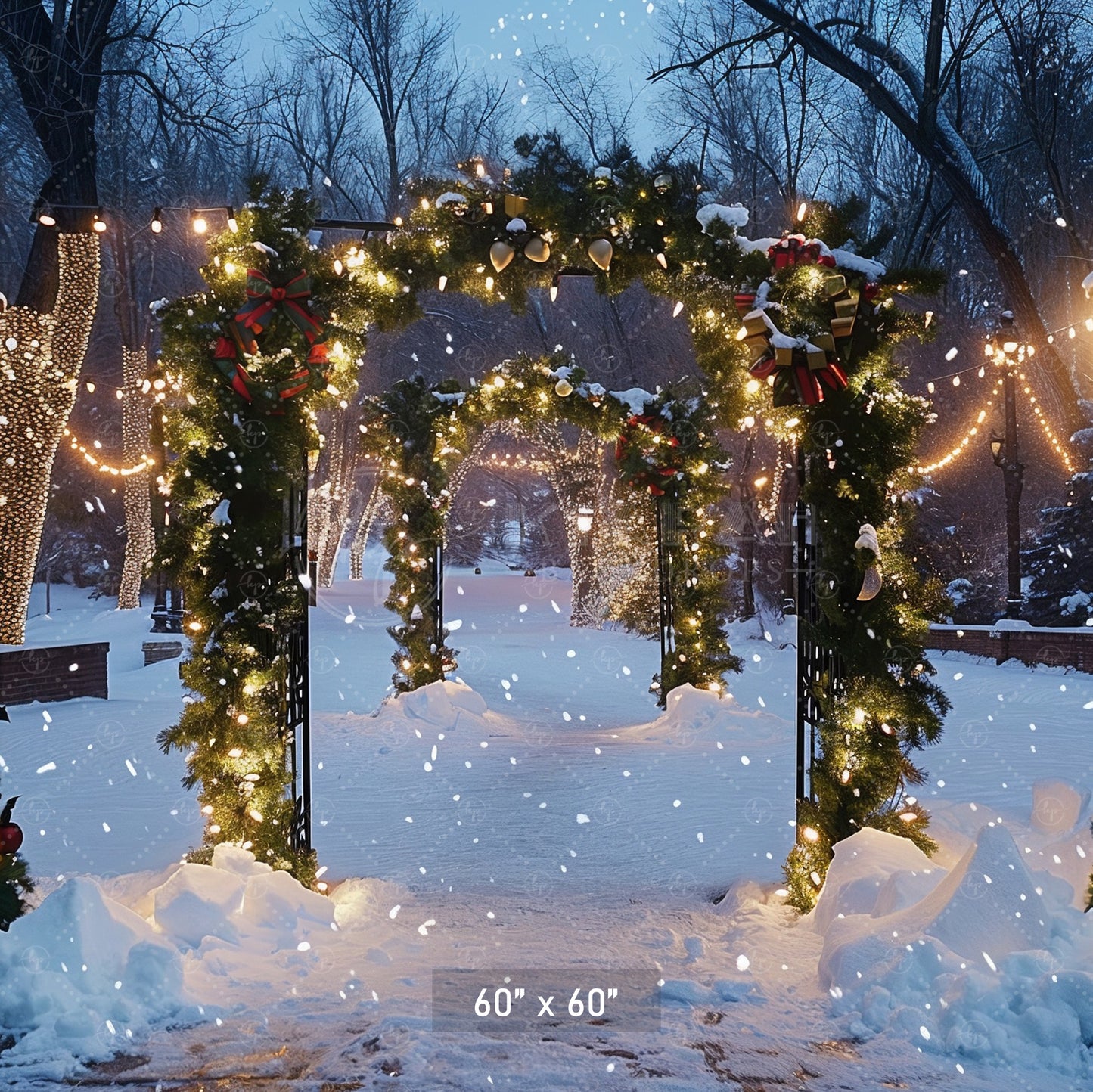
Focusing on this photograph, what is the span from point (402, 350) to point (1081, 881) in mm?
27013

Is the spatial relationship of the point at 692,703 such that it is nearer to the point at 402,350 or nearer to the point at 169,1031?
the point at 169,1031

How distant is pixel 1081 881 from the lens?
530 centimetres

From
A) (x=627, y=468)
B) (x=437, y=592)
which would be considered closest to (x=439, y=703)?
(x=437, y=592)

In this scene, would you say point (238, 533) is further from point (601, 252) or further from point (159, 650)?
point (159, 650)

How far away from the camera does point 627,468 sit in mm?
13711

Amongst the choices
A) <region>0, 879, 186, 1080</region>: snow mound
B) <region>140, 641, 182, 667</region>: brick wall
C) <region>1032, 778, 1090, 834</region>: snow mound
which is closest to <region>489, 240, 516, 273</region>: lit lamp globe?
<region>0, 879, 186, 1080</region>: snow mound

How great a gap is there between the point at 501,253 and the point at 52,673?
33.2 feet

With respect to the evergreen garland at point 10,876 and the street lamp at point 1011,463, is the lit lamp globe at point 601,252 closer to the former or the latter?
the evergreen garland at point 10,876

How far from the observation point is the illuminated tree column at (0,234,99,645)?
44.2 ft

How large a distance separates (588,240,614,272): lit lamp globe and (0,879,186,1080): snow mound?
16.1 ft

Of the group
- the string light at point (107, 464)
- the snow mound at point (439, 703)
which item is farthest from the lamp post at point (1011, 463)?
the string light at point (107, 464)

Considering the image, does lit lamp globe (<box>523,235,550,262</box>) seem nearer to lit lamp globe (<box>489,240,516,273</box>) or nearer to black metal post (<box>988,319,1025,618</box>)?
lit lamp globe (<box>489,240,516,273</box>)

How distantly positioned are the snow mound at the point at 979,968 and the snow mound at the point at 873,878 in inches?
4.1

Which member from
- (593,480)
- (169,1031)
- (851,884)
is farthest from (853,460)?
(593,480)
